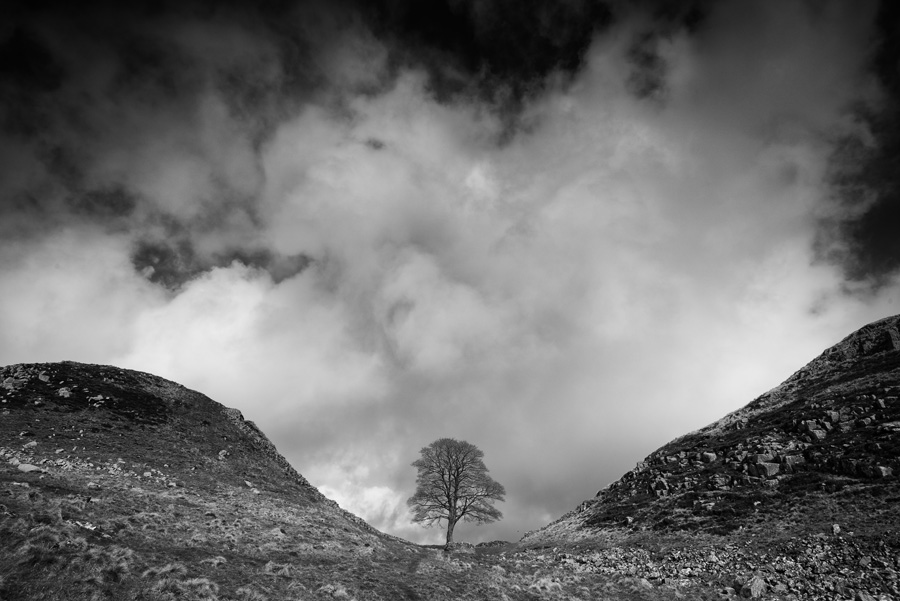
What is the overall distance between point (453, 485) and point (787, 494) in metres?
36.1

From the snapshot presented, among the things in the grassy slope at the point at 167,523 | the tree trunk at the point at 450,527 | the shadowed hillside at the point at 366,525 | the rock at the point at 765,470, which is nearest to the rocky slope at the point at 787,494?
the rock at the point at 765,470

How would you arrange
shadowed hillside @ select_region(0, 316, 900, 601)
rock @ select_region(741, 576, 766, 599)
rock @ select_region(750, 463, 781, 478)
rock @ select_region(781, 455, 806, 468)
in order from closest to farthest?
shadowed hillside @ select_region(0, 316, 900, 601), rock @ select_region(741, 576, 766, 599), rock @ select_region(781, 455, 806, 468), rock @ select_region(750, 463, 781, 478)

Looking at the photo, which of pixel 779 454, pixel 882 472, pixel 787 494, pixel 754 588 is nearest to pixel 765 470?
A: pixel 779 454

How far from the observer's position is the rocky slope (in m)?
21.9

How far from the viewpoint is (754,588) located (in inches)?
820

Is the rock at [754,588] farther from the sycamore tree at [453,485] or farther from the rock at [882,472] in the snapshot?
the sycamore tree at [453,485]

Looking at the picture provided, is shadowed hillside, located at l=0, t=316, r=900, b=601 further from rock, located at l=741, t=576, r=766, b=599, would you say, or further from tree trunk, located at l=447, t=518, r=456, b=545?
tree trunk, located at l=447, t=518, r=456, b=545

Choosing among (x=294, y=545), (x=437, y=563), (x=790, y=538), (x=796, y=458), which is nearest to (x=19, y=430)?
(x=294, y=545)

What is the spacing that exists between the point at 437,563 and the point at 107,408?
39503 mm

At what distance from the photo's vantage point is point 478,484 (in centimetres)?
5438

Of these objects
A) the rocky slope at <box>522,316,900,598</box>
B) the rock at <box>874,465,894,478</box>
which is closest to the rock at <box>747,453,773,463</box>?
the rocky slope at <box>522,316,900,598</box>

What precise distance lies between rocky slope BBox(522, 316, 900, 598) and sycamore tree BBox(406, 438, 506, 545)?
749 cm

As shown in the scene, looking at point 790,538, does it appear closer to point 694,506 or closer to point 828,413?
point 694,506

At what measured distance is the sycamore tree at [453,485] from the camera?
53594 millimetres
